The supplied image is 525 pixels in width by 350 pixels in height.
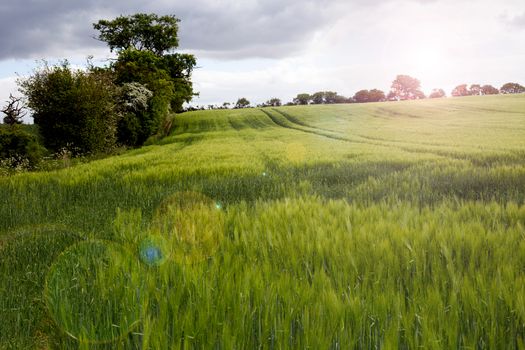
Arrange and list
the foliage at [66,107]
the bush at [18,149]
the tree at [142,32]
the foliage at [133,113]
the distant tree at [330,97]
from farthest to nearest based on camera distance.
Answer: the distant tree at [330,97] < the tree at [142,32] < the foliage at [133,113] < the foliage at [66,107] < the bush at [18,149]

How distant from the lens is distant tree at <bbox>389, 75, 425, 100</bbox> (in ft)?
498

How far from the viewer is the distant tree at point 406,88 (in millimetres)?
151875

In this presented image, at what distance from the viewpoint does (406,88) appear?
15362cm

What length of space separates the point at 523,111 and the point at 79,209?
160 feet

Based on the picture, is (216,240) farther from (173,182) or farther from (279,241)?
(173,182)

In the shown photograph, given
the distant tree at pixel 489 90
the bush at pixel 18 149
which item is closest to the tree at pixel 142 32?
the bush at pixel 18 149

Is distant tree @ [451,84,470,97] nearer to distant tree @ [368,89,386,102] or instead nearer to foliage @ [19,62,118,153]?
distant tree @ [368,89,386,102]

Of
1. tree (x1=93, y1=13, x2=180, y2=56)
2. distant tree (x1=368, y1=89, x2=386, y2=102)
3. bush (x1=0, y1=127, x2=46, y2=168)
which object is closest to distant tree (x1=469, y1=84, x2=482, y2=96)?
distant tree (x1=368, y1=89, x2=386, y2=102)

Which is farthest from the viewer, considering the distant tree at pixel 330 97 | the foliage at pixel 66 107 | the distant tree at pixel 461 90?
the distant tree at pixel 461 90

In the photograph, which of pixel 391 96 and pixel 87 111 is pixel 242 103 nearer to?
pixel 391 96

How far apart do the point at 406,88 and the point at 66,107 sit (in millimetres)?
147548

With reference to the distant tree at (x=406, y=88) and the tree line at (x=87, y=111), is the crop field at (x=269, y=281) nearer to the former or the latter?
the tree line at (x=87, y=111)

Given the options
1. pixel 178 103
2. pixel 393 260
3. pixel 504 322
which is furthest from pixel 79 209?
pixel 178 103

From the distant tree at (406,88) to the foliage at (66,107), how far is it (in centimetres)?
13951
